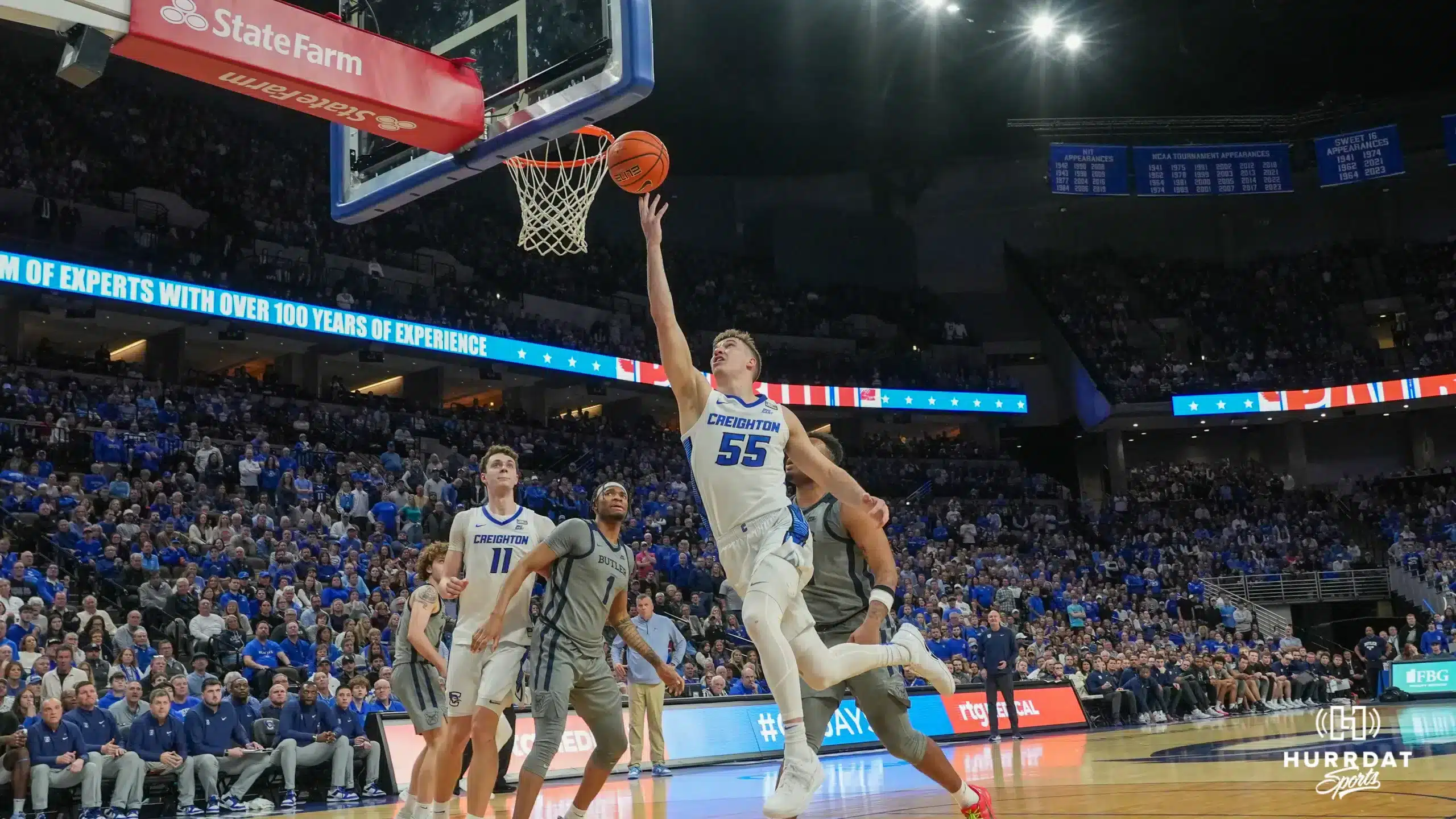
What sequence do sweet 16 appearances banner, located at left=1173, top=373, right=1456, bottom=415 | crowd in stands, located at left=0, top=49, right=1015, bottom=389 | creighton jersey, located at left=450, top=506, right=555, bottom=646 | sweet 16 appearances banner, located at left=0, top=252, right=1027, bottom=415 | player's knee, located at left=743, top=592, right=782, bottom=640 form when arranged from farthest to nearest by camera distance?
sweet 16 appearances banner, located at left=1173, top=373, right=1456, bottom=415, crowd in stands, located at left=0, top=49, right=1015, bottom=389, sweet 16 appearances banner, located at left=0, top=252, right=1027, bottom=415, creighton jersey, located at left=450, top=506, right=555, bottom=646, player's knee, located at left=743, top=592, right=782, bottom=640

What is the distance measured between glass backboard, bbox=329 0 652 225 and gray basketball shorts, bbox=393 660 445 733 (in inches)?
127

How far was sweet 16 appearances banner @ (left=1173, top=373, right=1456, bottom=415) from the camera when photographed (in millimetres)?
36188

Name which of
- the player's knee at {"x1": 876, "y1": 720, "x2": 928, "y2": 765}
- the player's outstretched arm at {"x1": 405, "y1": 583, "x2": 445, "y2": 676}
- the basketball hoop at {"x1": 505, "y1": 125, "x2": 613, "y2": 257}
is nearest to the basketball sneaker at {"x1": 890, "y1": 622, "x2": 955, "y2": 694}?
the player's knee at {"x1": 876, "y1": 720, "x2": 928, "y2": 765}

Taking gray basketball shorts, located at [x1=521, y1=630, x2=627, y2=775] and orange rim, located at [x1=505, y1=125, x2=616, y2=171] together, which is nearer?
gray basketball shorts, located at [x1=521, y1=630, x2=627, y2=775]

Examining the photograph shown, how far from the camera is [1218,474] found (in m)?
39.2

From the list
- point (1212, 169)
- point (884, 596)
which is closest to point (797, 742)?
point (884, 596)

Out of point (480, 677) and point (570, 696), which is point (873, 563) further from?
point (480, 677)

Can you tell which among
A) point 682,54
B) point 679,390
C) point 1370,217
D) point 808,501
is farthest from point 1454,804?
point 1370,217

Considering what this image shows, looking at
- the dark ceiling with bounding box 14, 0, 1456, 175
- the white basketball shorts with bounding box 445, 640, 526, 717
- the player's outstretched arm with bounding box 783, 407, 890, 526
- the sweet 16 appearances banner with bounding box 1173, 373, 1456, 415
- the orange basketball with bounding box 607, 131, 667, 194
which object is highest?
the dark ceiling with bounding box 14, 0, 1456, 175

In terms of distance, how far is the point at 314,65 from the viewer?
Result: 734 centimetres

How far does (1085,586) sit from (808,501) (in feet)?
83.6

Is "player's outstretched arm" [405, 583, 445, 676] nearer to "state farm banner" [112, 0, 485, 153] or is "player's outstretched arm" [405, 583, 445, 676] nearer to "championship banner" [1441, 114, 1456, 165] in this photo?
"state farm banner" [112, 0, 485, 153]

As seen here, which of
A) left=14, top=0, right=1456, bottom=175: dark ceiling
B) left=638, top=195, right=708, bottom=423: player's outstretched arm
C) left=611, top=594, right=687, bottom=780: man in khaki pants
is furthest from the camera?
left=14, top=0, right=1456, bottom=175: dark ceiling

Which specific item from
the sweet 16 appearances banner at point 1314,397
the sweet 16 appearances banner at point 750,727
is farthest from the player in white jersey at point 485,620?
the sweet 16 appearances banner at point 1314,397
